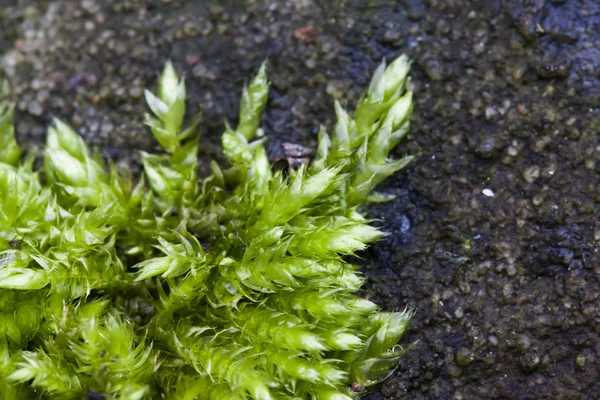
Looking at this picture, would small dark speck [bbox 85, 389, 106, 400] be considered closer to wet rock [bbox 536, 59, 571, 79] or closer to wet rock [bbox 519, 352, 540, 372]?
wet rock [bbox 519, 352, 540, 372]

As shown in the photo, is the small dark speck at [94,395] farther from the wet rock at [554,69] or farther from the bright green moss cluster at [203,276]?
the wet rock at [554,69]

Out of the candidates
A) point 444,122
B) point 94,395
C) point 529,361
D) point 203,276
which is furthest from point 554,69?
point 94,395

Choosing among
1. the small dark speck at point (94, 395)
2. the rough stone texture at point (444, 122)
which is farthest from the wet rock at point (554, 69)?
the small dark speck at point (94, 395)

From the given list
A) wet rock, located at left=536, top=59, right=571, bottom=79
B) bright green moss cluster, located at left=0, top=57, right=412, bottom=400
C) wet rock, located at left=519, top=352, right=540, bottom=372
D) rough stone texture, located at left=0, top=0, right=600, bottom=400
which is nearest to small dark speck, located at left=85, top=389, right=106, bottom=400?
bright green moss cluster, located at left=0, top=57, right=412, bottom=400

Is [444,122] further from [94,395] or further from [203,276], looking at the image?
[94,395]

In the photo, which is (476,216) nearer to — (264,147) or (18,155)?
(264,147)

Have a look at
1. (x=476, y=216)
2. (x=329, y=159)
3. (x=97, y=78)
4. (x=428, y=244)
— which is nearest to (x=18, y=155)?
(x=97, y=78)
